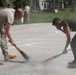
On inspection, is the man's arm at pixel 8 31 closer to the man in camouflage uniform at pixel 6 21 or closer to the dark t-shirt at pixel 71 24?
the man in camouflage uniform at pixel 6 21

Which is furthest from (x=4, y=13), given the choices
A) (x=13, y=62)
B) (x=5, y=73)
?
(x=5, y=73)

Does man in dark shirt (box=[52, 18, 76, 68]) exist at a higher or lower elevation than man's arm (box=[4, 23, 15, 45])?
higher

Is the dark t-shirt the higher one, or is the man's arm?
the dark t-shirt

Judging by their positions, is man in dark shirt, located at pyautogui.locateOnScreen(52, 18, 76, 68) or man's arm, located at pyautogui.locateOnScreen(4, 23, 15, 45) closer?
man in dark shirt, located at pyautogui.locateOnScreen(52, 18, 76, 68)

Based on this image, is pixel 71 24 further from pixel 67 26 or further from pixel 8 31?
pixel 8 31

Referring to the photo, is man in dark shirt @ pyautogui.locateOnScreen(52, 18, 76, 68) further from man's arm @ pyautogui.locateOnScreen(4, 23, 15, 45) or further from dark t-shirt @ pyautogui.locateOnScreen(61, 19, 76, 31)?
man's arm @ pyautogui.locateOnScreen(4, 23, 15, 45)

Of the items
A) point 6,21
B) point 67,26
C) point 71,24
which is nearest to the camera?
point 67,26

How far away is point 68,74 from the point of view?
799cm

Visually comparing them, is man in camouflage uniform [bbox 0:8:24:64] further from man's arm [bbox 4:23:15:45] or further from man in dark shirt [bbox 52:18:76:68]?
man in dark shirt [bbox 52:18:76:68]

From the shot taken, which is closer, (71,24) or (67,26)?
(67,26)

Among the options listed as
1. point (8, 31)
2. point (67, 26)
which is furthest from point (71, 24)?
point (8, 31)

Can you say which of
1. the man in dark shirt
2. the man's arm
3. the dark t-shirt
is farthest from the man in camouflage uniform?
the dark t-shirt

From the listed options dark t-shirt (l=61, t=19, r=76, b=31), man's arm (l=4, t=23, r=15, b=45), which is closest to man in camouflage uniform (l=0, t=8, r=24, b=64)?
man's arm (l=4, t=23, r=15, b=45)

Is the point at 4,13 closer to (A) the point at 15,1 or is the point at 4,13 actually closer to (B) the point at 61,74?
(B) the point at 61,74
